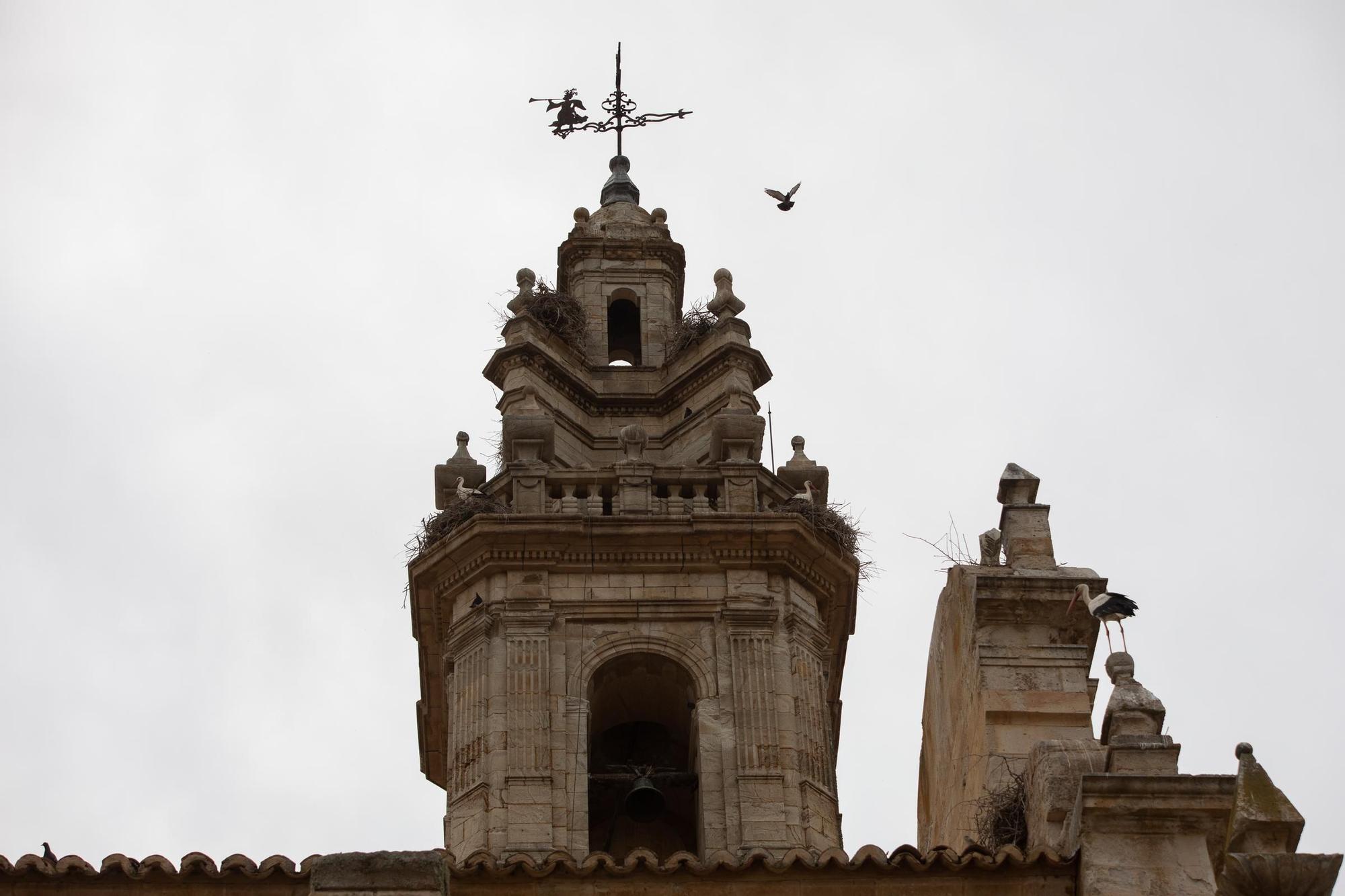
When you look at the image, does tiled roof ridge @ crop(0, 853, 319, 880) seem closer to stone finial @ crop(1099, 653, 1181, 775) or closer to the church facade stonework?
the church facade stonework

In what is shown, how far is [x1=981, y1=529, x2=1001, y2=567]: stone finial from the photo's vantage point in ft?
70.6

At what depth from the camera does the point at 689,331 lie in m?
25.9

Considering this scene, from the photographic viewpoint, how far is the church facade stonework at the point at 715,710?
1756 centimetres

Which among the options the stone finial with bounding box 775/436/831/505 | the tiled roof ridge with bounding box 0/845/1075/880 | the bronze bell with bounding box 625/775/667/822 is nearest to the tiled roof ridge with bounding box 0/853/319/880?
the tiled roof ridge with bounding box 0/845/1075/880

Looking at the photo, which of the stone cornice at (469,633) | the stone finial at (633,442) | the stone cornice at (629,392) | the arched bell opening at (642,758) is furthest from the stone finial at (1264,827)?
the stone cornice at (629,392)

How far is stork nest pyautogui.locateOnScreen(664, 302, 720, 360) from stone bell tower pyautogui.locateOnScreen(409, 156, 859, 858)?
1028 mm

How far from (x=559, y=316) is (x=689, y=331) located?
3.92 ft

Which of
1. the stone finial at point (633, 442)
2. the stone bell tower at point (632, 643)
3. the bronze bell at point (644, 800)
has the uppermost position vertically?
the stone finial at point (633, 442)

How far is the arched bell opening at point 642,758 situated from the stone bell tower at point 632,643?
20 mm

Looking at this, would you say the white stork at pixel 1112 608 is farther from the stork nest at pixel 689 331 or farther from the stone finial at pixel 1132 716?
the stork nest at pixel 689 331

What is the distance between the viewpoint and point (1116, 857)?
57.5 ft

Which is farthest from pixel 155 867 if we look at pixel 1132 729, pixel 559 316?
pixel 559 316

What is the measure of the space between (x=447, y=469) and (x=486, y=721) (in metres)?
3.41

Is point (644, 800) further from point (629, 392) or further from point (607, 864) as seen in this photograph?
point (629, 392)
